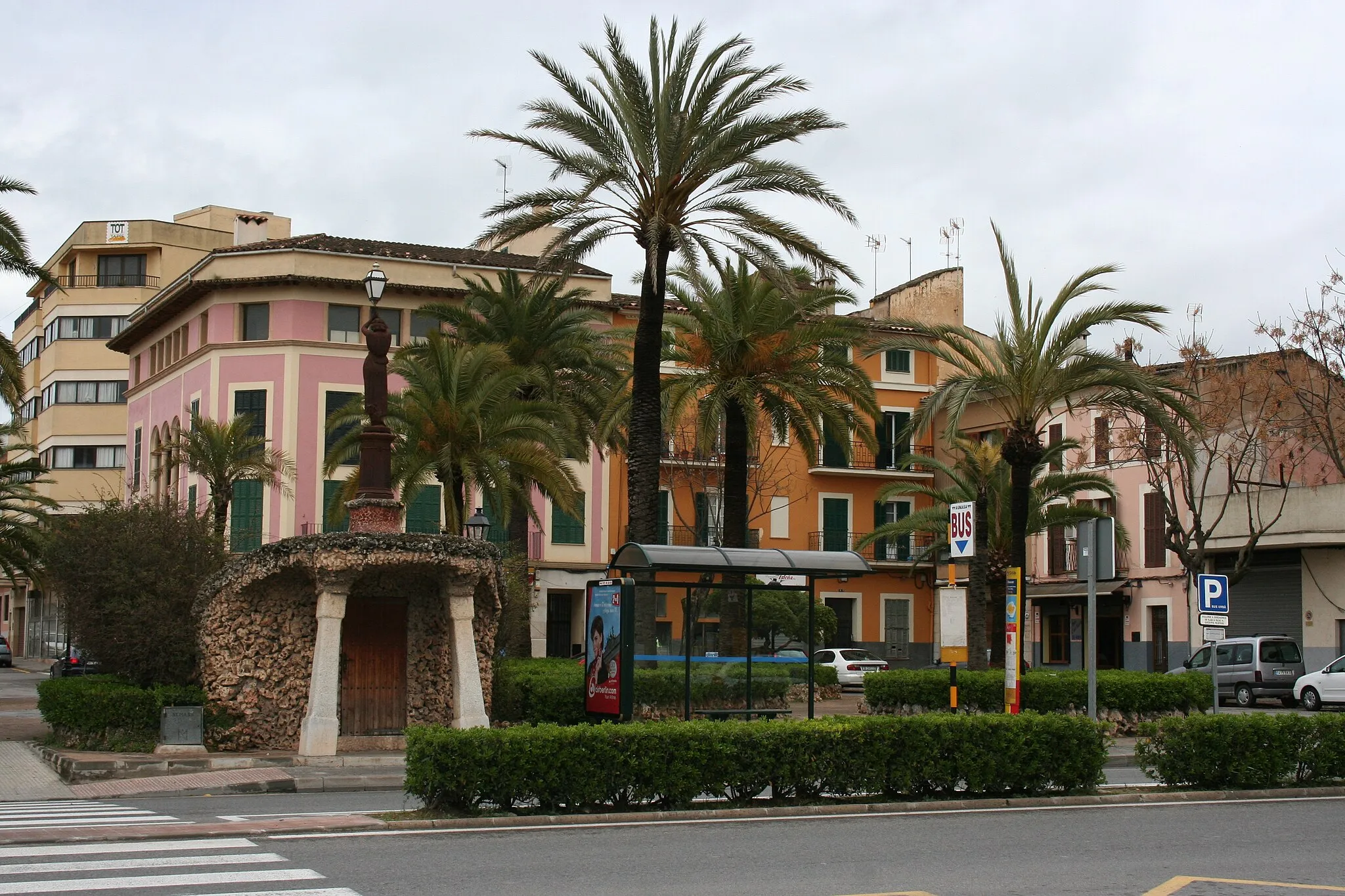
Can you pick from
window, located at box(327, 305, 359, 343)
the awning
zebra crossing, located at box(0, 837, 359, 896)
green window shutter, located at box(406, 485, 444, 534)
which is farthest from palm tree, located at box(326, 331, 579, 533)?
the awning

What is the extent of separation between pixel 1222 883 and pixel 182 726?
16017 mm

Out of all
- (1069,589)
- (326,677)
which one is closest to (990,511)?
(1069,589)

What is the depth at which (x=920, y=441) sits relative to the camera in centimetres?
5766

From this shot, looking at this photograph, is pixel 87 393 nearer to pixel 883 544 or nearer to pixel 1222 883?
pixel 883 544

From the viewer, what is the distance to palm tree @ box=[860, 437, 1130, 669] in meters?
34.9

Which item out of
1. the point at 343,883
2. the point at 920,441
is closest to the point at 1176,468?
the point at 920,441

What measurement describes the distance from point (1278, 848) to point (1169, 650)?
122 feet

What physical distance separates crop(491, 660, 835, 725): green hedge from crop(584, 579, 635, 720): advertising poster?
65.4 inches

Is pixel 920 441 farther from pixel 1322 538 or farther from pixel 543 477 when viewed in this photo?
pixel 543 477

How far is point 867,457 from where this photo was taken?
190 feet

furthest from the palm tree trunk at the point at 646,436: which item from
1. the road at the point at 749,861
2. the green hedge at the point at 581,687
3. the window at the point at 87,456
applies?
the window at the point at 87,456

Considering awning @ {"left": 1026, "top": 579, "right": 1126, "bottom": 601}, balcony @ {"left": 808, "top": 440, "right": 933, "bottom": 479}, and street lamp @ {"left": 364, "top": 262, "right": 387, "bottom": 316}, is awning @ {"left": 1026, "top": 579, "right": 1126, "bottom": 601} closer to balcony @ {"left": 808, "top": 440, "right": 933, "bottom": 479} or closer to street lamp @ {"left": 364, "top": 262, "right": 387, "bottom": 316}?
balcony @ {"left": 808, "top": 440, "right": 933, "bottom": 479}

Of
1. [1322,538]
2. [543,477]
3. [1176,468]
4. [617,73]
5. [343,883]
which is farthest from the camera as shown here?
[1176,468]

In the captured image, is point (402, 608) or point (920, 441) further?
point (920, 441)
